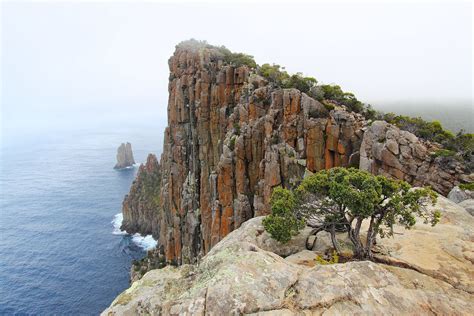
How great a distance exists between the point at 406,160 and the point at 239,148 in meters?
32.2

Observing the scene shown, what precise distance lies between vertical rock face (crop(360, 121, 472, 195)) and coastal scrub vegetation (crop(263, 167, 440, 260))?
64.9ft

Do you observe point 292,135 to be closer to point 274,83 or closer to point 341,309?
point 274,83

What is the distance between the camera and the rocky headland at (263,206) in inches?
455

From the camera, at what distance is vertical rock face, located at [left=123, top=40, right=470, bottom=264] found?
40.2m

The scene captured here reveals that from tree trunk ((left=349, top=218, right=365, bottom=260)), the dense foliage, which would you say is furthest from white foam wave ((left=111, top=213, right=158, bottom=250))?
tree trunk ((left=349, top=218, right=365, bottom=260))

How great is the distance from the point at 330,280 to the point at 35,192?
203066mm

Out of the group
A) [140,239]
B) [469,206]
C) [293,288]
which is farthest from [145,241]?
[293,288]

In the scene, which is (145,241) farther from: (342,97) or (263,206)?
(342,97)

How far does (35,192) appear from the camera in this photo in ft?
553

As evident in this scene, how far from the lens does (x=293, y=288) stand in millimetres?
11695

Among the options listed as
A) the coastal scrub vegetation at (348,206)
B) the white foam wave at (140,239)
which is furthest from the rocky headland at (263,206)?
the white foam wave at (140,239)

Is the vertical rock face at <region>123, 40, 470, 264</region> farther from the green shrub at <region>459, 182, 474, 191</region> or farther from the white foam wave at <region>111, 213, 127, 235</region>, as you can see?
the white foam wave at <region>111, 213, 127, 235</region>

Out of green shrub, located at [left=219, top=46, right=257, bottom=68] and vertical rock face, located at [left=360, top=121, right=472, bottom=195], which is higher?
green shrub, located at [left=219, top=46, right=257, bottom=68]

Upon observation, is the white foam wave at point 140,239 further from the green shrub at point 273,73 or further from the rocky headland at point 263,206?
the green shrub at point 273,73
